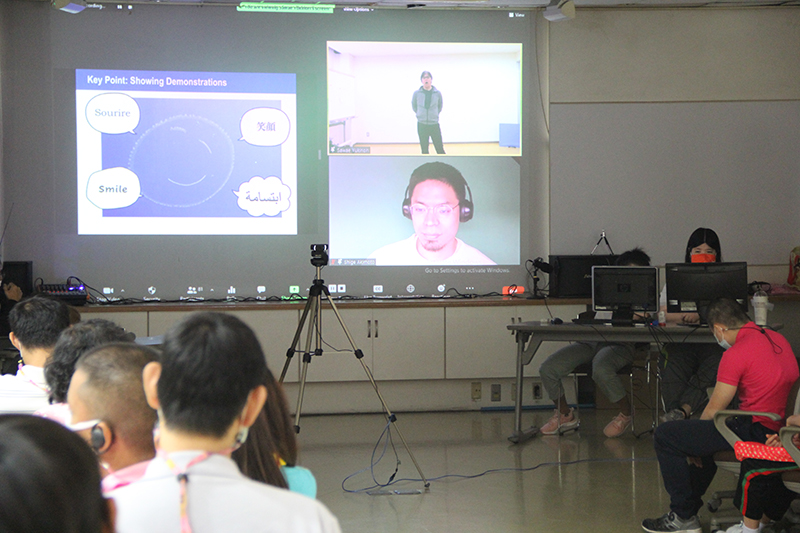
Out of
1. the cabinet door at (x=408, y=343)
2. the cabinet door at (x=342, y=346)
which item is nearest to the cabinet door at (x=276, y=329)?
the cabinet door at (x=342, y=346)

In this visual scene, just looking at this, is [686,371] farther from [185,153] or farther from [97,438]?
[97,438]

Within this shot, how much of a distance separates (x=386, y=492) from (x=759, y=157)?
15.2ft

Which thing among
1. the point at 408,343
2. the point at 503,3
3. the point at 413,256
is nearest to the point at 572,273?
the point at 413,256

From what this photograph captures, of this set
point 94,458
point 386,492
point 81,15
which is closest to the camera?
point 94,458

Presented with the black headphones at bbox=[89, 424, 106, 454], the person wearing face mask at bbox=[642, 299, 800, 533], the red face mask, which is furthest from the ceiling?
A: the black headphones at bbox=[89, 424, 106, 454]

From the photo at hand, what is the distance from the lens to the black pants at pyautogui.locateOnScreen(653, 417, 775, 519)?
3211 millimetres

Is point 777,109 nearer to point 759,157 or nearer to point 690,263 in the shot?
point 759,157

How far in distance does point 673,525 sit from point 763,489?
0.48 meters

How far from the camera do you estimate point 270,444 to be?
1.42m

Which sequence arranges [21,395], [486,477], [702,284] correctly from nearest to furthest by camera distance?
[21,395] → [486,477] → [702,284]

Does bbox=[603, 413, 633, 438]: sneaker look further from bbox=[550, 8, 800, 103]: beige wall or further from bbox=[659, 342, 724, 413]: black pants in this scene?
bbox=[550, 8, 800, 103]: beige wall

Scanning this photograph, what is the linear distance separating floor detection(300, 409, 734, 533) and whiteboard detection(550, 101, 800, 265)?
1.75 meters

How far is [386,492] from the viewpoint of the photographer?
3.90 meters

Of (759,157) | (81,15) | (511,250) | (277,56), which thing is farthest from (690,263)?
(81,15)
